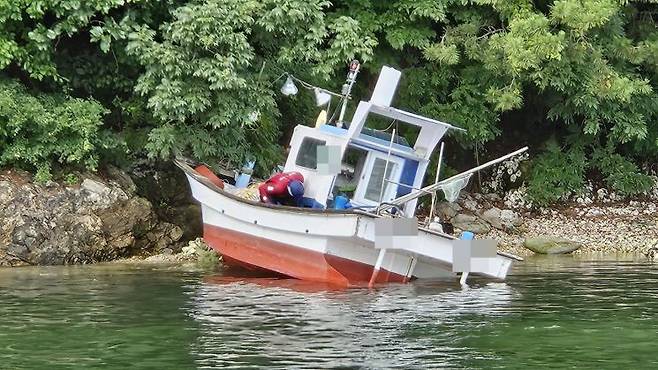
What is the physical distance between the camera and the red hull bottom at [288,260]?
56.0ft

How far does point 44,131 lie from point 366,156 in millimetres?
6315

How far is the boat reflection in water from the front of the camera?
1092 centimetres

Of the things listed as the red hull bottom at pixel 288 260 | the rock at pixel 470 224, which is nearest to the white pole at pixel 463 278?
the red hull bottom at pixel 288 260

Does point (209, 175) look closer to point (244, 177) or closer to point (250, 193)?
point (244, 177)

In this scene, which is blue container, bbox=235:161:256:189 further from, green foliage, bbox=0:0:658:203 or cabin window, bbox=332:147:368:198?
cabin window, bbox=332:147:368:198

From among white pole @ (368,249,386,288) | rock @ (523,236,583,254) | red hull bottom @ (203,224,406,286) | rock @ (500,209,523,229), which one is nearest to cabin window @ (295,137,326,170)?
red hull bottom @ (203,224,406,286)

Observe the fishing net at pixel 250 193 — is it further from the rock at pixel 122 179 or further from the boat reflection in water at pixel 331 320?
the rock at pixel 122 179

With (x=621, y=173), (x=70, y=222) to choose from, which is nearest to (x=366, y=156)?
(x=70, y=222)

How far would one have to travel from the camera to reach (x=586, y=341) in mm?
11789

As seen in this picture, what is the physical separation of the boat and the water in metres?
0.49

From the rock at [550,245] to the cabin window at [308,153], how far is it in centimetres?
661

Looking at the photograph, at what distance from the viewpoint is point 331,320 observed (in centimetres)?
1322

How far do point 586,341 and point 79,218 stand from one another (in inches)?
436

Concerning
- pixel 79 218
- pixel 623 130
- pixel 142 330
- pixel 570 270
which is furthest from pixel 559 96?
pixel 142 330
